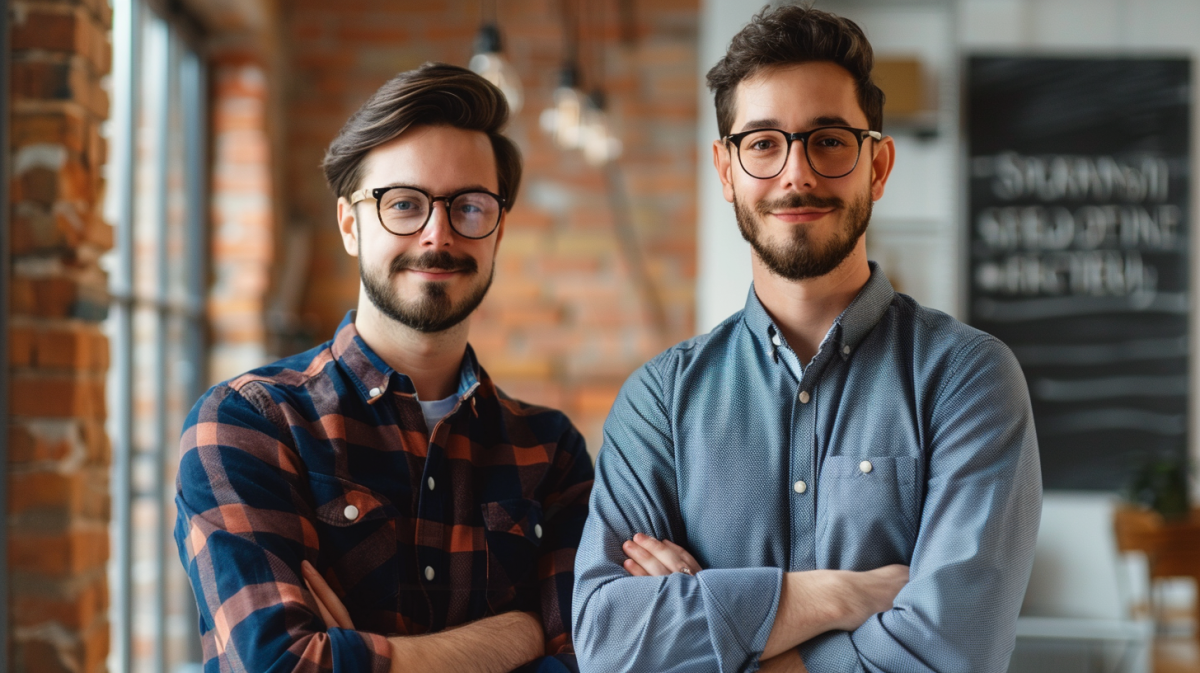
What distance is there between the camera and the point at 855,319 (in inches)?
55.9

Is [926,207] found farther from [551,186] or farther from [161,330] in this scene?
[161,330]

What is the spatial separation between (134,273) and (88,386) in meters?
1.23

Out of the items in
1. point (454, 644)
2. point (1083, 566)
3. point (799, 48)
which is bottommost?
point (1083, 566)

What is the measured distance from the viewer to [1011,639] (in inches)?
50.9

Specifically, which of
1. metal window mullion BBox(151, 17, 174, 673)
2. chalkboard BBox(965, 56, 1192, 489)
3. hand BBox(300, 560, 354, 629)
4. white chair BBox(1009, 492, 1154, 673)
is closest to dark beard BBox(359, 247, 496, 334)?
hand BBox(300, 560, 354, 629)

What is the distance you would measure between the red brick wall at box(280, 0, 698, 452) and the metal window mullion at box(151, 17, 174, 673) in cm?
87

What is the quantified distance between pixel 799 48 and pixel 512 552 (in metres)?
0.83

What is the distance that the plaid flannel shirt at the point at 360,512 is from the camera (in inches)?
51.8

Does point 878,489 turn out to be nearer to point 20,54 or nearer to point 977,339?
point 977,339

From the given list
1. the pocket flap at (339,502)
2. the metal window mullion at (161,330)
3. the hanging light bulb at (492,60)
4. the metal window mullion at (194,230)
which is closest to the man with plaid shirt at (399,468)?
the pocket flap at (339,502)

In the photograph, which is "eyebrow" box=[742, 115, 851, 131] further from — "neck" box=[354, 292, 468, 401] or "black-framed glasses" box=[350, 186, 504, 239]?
"neck" box=[354, 292, 468, 401]

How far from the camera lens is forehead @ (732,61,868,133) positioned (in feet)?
4.55

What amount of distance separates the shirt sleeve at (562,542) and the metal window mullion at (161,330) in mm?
2217

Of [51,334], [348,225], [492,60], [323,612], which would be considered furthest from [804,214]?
[492,60]
